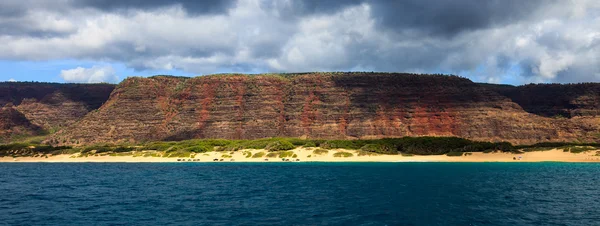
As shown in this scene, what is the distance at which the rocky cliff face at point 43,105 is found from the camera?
145 m

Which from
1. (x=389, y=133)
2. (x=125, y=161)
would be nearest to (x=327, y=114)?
(x=389, y=133)

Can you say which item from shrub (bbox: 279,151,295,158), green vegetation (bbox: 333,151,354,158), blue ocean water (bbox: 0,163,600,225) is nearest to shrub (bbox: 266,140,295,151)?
shrub (bbox: 279,151,295,158)

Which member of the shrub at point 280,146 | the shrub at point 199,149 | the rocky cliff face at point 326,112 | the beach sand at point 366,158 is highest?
the rocky cliff face at point 326,112

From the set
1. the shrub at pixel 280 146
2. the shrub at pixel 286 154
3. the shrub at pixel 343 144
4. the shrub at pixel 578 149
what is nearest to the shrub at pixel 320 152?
the shrub at pixel 343 144

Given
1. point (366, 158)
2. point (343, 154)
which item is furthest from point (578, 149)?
point (343, 154)

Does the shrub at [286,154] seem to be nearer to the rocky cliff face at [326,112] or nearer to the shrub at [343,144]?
the shrub at [343,144]

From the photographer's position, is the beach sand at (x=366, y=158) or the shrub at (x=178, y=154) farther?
the shrub at (x=178, y=154)

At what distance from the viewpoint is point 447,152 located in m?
97.5

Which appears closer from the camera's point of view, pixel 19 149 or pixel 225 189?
pixel 225 189

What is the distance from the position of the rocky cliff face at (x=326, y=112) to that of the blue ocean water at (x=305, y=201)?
6873 cm

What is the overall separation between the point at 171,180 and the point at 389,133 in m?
77.6

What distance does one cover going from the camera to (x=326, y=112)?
12744 centimetres

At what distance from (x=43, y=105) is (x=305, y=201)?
161 metres

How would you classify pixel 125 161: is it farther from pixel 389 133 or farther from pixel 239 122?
pixel 389 133
